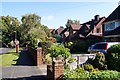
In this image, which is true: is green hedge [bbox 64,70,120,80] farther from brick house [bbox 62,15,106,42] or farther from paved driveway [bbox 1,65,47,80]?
brick house [bbox 62,15,106,42]

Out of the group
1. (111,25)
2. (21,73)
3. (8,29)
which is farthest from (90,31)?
(21,73)

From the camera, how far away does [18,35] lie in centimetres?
7200

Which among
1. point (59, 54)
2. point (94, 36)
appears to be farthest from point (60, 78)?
point (94, 36)

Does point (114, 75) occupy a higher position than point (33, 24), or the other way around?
point (33, 24)

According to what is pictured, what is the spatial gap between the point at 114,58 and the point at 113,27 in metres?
27.0

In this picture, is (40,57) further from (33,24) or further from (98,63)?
(33,24)

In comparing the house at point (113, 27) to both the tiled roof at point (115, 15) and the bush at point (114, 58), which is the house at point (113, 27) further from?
the bush at point (114, 58)

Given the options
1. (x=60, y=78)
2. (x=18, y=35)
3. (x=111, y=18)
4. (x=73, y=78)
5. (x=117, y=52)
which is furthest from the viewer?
(x=18, y=35)

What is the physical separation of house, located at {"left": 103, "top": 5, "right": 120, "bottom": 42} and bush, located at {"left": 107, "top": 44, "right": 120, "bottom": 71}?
22.2m

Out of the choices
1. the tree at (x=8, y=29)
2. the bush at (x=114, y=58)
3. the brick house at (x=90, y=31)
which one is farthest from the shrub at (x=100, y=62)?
the tree at (x=8, y=29)

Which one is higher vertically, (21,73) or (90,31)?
(90,31)

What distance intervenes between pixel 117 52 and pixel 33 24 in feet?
167

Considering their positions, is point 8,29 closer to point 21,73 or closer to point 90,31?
point 90,31

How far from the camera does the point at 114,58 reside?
13.1 metres
